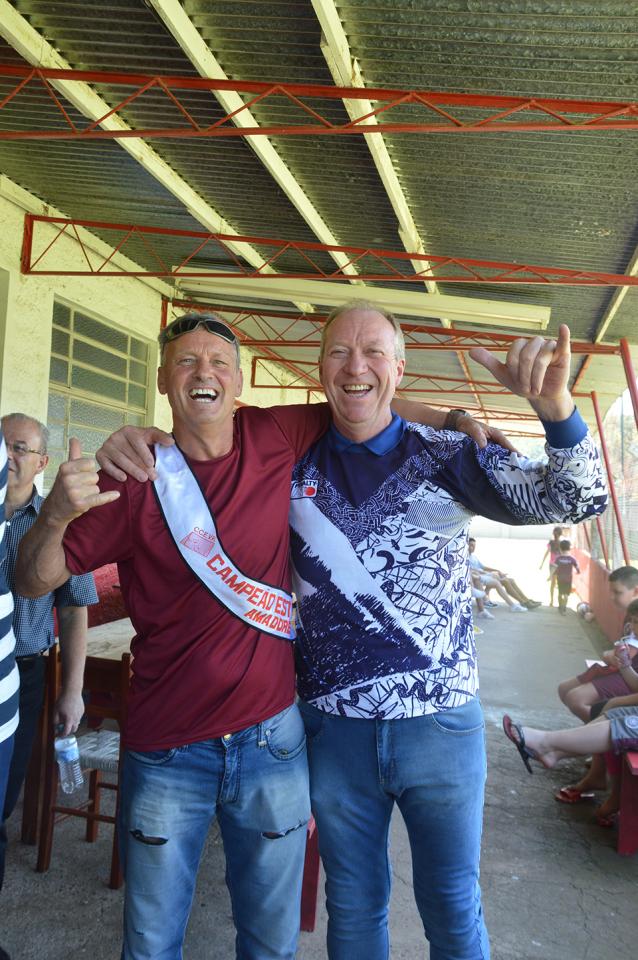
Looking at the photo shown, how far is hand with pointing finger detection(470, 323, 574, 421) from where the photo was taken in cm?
149

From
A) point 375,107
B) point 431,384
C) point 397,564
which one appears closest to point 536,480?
point 397,564

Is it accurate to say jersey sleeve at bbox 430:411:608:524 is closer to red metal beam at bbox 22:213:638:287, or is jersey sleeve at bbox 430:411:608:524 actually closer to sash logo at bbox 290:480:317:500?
sash logo at bbox 290:480:317:500

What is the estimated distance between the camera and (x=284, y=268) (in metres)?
10.8

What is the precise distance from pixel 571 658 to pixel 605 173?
18.6ft

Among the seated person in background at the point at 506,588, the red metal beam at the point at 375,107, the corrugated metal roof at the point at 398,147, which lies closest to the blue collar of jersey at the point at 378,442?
the red metal beam at the point at 375,107

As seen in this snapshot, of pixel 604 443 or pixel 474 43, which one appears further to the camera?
pixel 604 443

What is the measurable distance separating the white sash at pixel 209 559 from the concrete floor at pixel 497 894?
5.62 feet

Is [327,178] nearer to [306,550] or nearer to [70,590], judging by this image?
[70,590]

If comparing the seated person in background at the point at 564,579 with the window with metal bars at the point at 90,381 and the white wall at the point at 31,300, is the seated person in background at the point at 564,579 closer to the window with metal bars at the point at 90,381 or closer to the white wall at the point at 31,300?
the window with metal bars at the point at 90,381

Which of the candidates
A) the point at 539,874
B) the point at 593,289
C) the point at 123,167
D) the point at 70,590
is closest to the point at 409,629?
the point at 70,590

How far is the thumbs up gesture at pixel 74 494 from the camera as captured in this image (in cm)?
152

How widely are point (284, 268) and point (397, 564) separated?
9717 millimetres

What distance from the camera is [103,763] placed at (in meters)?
3.21

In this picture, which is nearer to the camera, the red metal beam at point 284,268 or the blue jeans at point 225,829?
the blue jeans at point 225,829
